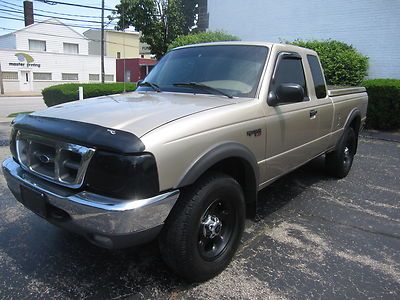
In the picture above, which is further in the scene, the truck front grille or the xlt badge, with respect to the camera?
the xlt badge

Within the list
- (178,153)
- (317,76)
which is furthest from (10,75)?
(178,153)

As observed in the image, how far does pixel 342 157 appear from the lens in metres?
5.80

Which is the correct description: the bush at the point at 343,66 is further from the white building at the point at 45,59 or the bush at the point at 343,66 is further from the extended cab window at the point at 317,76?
the white building at the point at 45,59

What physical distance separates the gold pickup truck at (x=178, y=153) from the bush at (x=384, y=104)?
6735mm

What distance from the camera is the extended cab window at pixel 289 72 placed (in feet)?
12.8

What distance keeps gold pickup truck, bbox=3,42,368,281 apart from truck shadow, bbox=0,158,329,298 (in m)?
0.36

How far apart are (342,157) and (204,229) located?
3558mm

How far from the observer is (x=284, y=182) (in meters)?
5.67

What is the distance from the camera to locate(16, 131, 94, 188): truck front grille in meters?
2.51

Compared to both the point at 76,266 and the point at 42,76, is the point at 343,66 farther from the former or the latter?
the point at 42,76

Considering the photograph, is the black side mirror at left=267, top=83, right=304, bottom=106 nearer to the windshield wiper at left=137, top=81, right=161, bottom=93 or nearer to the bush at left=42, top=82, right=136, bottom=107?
the windshield wiper at left=137, top=81, right=161, bottom=93

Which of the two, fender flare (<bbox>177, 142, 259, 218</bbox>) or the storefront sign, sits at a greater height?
the storefront sign

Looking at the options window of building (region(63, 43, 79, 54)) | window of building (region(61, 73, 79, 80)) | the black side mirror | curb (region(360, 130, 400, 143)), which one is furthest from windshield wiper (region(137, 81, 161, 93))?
window of building (region(63, 43, 79, 54))

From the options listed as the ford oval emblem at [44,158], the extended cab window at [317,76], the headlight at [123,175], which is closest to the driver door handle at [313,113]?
the extended cab window at [317,76]
